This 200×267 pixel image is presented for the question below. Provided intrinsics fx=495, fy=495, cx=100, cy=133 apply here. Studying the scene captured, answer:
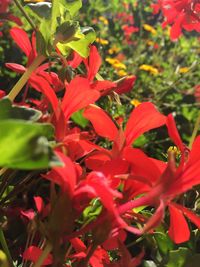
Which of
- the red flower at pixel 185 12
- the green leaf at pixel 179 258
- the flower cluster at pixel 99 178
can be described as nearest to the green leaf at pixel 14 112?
the flower cluster at pixel 99 178

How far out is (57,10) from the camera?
0.51 meters

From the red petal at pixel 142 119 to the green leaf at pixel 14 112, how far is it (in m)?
0.11

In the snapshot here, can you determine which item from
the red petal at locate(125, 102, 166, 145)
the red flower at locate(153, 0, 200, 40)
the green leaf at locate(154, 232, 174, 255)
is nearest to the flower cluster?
the red petal at locate(125, 102, 166, 145)

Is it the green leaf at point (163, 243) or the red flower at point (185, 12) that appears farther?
the red flower at point (185, 12)

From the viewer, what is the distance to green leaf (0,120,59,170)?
0.32m

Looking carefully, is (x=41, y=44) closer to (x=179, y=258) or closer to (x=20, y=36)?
(x=20, y=36)

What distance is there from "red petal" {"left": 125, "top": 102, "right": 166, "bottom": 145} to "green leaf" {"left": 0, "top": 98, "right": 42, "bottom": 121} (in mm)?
113

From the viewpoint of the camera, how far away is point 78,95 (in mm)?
455

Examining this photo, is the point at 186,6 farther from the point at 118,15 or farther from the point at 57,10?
the point at 118,15

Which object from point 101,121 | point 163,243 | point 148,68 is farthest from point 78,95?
point 148,68

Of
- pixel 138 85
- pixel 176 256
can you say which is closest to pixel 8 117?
pixel 176 256

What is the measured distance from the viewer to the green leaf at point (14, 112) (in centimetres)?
38

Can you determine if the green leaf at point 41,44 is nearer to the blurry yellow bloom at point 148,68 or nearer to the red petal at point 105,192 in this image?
the red petal at point 105,192

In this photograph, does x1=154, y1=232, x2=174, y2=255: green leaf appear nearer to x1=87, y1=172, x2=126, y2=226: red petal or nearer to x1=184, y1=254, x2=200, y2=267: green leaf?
x1=184, y1=254, x2=200, y2=267: green leaf
